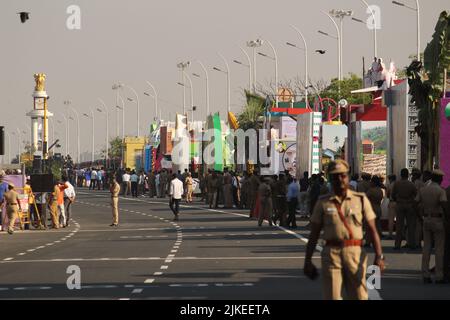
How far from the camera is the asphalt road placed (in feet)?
61.4

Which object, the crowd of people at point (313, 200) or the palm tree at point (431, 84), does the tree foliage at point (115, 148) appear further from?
the palm tree at point (431, 84)

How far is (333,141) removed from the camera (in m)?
48.9

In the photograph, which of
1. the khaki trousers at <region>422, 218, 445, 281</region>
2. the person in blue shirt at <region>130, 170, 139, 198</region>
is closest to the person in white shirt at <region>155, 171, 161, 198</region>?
the person in blue shirt at <region>130, 170, 139, 198</region>

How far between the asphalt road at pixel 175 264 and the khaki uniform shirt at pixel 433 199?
3.64ft

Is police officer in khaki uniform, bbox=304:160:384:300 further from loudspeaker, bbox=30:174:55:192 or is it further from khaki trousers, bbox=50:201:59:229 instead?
loudspeaker, bbox=30:174:55:192

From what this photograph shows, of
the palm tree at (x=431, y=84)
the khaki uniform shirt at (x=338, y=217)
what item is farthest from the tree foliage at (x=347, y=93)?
the khaki uniform shirt at (x=338, y=217)

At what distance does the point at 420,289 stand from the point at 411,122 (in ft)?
43.6

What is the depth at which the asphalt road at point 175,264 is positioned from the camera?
18703mm

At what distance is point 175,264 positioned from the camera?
24.6 meters

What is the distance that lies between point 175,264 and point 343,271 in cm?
1206

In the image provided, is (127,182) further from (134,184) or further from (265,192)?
(265,192)

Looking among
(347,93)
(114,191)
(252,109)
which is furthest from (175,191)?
(252,109)
